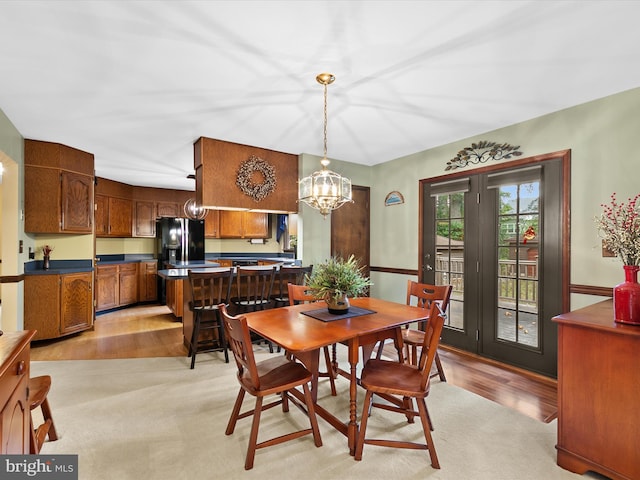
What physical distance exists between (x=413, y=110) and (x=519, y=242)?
1.71 m

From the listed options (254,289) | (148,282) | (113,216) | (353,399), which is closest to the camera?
(353,399)

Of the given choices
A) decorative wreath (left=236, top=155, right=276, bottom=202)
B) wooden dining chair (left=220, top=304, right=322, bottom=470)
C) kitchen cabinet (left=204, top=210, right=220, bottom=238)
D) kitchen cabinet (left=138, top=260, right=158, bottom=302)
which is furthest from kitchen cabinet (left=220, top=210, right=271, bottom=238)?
wooden dining chair (left=220, top=304, right=322, bottom=470)

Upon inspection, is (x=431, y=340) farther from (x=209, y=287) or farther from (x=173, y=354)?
(x=173, y=354)

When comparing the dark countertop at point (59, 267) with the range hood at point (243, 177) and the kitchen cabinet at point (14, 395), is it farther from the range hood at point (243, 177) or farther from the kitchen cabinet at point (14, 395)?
the kitchen cabinet at point (14, 395)

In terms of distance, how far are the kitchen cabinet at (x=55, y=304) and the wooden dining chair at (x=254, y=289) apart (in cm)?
224

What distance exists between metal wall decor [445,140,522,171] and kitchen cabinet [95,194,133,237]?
5794 millimetres

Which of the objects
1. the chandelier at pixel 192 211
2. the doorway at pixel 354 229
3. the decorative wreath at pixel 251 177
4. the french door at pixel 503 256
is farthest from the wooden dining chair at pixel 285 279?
the chandelier at pixel 192 211

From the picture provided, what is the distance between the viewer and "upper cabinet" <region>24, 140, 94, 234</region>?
3.87 meters

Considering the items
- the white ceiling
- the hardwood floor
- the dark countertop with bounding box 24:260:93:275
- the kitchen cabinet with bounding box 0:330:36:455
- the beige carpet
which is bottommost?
A: the hardwood floor

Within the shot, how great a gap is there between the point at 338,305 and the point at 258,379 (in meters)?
0.79

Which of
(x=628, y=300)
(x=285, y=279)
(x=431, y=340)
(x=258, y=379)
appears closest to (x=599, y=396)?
(x=628, y=300)

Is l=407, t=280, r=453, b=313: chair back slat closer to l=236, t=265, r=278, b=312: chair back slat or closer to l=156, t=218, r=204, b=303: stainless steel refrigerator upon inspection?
l=236, t=265, r=278, b=312: chair back slat

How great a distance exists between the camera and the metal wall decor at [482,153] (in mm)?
3338

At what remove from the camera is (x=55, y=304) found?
13.1 ft
